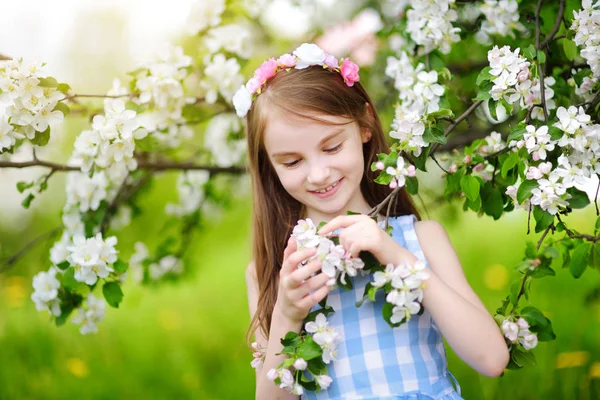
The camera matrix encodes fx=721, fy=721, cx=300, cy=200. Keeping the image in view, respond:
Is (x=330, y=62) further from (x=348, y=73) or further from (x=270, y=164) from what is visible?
(x=270, y=164)

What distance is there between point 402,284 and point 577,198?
1.66ft

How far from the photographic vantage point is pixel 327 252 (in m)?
1.55

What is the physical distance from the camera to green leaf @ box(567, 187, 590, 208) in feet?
5.59

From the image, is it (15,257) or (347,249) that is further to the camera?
(15,257)

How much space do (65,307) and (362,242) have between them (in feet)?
3.97

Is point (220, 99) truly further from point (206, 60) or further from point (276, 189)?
point (276, 189)

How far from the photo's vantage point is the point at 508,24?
2.24 metres

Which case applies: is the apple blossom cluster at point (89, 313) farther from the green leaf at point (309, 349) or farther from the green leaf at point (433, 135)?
the green leaf at point (433, 135)

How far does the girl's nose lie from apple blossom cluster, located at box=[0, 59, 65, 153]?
0.82 m

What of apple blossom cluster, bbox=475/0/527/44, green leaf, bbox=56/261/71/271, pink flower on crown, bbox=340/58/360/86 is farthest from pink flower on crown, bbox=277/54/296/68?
green leaf, bbox=56/261/71/271

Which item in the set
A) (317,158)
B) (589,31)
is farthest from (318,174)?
(589,31)

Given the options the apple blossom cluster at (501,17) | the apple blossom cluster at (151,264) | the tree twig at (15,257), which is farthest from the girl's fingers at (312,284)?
the apple blossom cluster at (151,264)

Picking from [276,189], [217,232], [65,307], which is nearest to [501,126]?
[276,189]

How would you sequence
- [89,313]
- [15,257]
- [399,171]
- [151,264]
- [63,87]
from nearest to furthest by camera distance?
[399,171]
[63,87]
[89,313]
[15,257]
[151,264]
